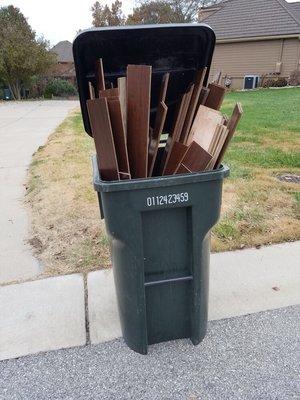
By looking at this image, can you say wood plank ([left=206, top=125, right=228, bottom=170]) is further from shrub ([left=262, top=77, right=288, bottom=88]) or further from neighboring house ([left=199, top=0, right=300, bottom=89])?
shrub ([left=262, top=77, right=288, bottom=88])

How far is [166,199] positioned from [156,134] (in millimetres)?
488

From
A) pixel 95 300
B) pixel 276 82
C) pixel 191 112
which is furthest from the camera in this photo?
pixel 276 82

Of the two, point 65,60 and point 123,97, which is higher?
point 123,97

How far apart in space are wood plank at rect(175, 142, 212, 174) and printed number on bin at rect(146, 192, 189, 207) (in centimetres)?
15

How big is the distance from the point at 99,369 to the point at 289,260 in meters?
1.74

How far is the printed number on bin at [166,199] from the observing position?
5.79 ft

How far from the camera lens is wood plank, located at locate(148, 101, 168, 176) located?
1.98m

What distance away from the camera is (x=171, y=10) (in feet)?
127

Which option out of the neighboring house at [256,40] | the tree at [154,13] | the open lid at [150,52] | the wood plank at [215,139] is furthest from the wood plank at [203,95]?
the tree at [154,13]

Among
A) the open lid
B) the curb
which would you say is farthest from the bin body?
the open lid

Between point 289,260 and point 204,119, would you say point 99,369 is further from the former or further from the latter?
point 289,260

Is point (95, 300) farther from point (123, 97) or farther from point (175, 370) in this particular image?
point (123, 97)

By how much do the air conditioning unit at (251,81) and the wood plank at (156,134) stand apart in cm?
2383

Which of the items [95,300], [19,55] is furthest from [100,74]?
[19,55]
